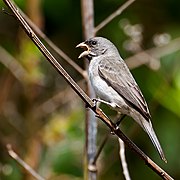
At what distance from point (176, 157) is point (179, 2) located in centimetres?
165

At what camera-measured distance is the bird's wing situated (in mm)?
3850

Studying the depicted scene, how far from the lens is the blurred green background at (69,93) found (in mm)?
5348

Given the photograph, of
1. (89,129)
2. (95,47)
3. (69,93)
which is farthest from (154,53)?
(89,129)

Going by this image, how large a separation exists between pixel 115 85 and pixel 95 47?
47cm

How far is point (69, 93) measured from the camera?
5.86 m

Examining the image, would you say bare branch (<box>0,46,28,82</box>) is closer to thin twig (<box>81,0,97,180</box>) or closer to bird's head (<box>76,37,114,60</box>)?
bird's head (<box>76,37,114,60</box>)

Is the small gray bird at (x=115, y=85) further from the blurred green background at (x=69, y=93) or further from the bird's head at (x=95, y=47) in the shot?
the blurred green background at (x=69, y=93)

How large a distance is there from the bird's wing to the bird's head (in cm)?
14

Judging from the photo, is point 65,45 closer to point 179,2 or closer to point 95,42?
point 179,2

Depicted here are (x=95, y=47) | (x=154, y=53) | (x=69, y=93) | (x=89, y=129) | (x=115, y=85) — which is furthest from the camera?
(x=69, y=93)

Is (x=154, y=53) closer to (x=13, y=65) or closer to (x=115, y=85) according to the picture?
(x=13, y=65)

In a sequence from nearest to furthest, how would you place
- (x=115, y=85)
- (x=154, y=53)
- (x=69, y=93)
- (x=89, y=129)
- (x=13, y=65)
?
(x=89, y=129) < (x=115, y=85) < (x=154, y=53) < (x=13, y=65) < (x=69, y=93)

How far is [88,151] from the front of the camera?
379cm

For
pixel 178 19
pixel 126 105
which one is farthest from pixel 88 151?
pixel 178 19
